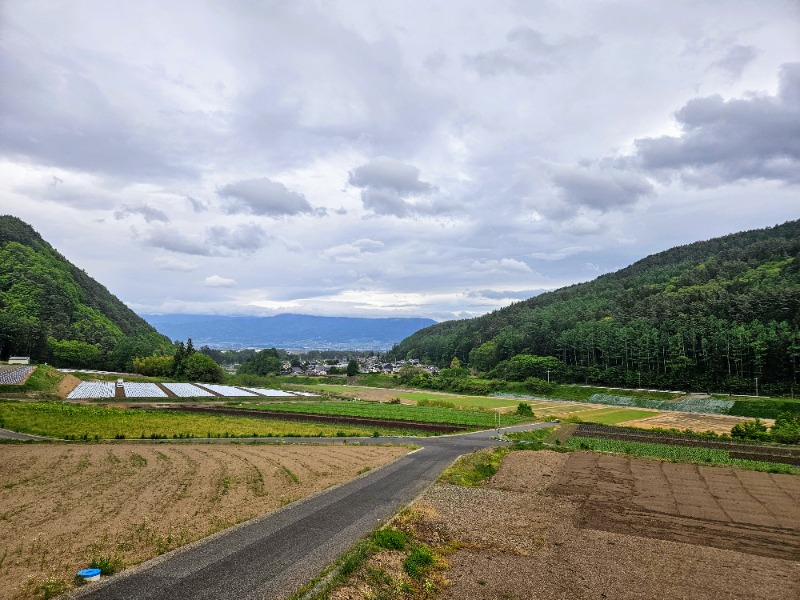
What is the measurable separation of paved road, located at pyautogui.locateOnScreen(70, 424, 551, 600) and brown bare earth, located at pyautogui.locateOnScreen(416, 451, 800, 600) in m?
2.36

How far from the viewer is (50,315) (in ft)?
350

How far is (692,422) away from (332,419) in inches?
1489

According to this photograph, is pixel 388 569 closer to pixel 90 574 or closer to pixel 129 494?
pixel 90 574

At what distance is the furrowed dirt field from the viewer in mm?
11766

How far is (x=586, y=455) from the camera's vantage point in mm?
29297

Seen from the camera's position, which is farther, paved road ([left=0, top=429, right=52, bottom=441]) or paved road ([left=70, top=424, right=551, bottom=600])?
paved road ([left=0, top=429, right=52, bottom=441])

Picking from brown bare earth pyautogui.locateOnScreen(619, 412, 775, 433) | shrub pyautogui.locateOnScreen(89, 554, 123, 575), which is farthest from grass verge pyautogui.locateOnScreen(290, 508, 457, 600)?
brown bare earth pyautogui.locateOnScreen(619, 412, 775, 433)

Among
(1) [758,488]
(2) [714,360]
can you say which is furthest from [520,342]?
(1) [758,488]

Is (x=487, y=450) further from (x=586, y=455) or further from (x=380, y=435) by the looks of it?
(x=380, y=435)

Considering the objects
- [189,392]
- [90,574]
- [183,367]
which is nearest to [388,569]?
[90,574]

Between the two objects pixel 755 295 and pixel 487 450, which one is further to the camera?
pixel 755 295

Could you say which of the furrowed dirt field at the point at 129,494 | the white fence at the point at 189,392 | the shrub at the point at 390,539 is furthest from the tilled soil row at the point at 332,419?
the shrub at the point at 390,539

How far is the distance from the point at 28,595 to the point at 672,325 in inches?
3869

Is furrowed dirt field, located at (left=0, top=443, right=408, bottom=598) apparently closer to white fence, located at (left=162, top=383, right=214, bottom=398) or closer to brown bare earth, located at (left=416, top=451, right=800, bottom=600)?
brown bare earth, located at (left=416, top=451, right=800, bottom=600)
